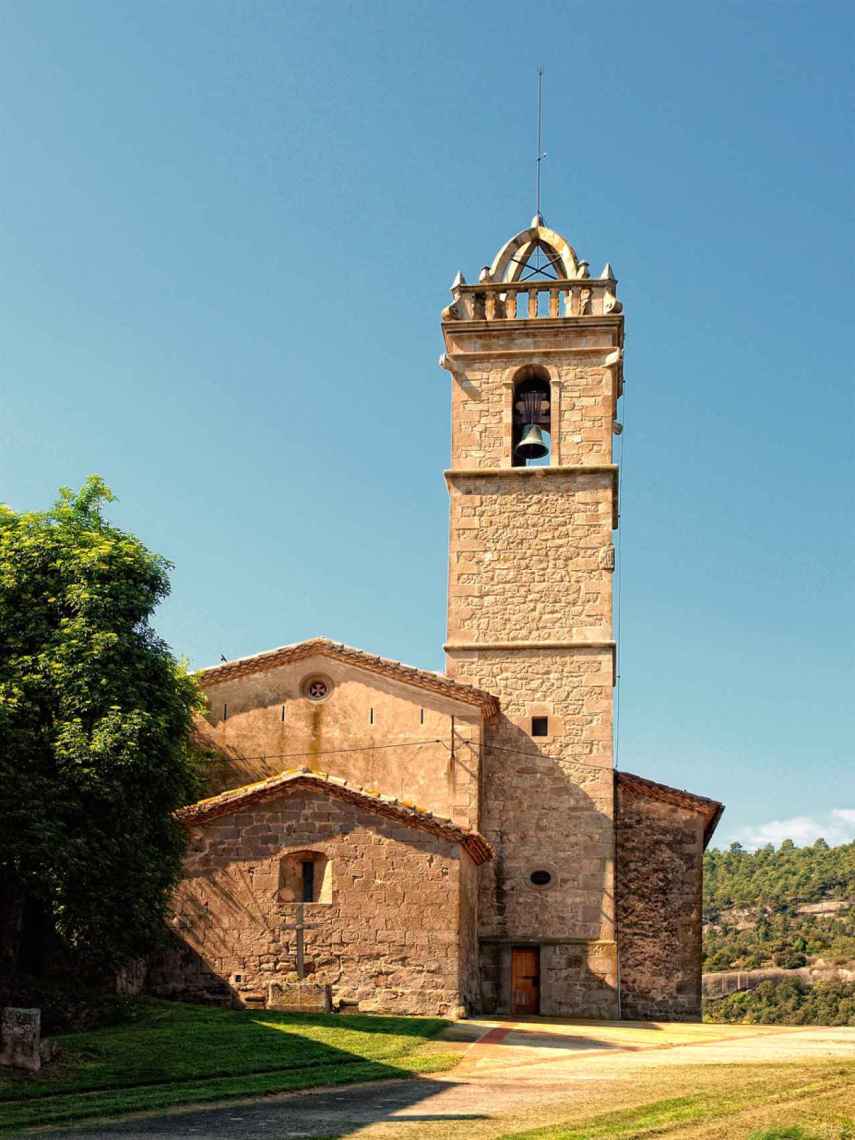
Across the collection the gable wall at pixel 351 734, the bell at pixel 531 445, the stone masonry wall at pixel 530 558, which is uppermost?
the bell at pixel 531 445

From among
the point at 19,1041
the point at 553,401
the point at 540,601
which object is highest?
the point at 553,401

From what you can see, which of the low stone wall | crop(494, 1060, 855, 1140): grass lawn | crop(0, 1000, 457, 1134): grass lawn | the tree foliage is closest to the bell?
crop(0, 1000, 457, 1134): grass lawn

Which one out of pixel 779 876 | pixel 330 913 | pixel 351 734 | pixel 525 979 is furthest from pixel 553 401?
pixel 779 876

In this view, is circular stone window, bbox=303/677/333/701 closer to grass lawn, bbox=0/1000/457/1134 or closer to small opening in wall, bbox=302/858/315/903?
small opening in wall, bbox=302/858/315/903

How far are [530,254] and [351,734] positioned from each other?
44.0ft

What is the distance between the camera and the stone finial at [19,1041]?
15391 mm

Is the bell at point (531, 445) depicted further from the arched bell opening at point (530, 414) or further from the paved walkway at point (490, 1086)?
the paved walkway at point (490, 1086)

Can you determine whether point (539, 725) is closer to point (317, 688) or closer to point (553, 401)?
point (317, 688)

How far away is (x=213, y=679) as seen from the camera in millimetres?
28703

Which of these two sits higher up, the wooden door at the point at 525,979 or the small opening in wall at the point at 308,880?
the small opening in wall at the point at 308,880

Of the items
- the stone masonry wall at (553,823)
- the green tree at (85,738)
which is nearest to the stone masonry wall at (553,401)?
the stone masonry wall at (553,823)

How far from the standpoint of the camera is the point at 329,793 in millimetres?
23969

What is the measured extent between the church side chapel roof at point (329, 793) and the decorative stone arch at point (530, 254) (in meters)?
14.4

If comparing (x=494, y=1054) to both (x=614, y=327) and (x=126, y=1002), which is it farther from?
(x=614, y=327)
